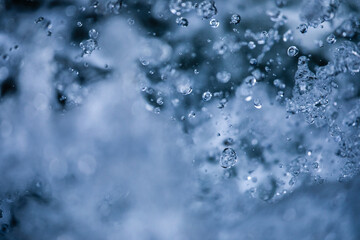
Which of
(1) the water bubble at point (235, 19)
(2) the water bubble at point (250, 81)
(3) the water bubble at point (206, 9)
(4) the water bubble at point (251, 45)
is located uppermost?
(3) the water bubble at point (206, 9)

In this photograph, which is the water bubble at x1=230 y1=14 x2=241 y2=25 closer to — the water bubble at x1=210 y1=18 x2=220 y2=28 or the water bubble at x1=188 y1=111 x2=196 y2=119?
the water bubble at x1=210 y1=18 x2=220 y2=28

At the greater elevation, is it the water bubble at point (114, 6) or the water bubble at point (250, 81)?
→ the water bubble at point (114, 6)

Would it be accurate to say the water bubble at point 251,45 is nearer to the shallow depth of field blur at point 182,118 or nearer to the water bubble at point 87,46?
the shallow depth of field blur at point 182,118

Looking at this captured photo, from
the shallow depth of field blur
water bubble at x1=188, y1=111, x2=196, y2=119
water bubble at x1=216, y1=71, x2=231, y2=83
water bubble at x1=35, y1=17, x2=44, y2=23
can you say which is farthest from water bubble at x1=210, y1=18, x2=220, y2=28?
water bubble at x1=35, y1=17, x2=44, y2=23

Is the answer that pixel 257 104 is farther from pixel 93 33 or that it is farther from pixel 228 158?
pixel 93 33

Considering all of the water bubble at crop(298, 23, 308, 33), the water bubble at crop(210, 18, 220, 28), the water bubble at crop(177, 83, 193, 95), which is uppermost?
the water bubble at crop(210, 18, 220, 28)

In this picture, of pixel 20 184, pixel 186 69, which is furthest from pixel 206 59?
pixel 20 184

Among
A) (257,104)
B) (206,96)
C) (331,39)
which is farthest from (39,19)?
(331,39)

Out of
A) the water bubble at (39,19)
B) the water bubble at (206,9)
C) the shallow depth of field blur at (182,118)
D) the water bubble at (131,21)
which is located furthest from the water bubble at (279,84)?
the water bubble at (39,19)
